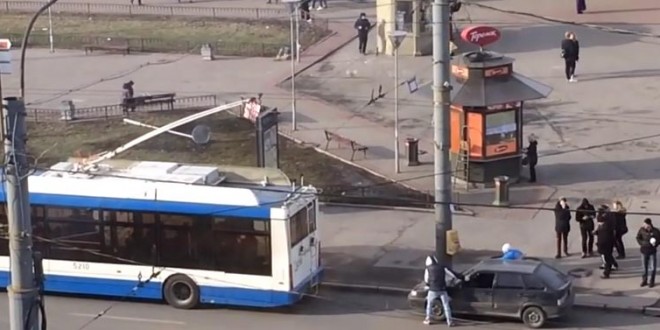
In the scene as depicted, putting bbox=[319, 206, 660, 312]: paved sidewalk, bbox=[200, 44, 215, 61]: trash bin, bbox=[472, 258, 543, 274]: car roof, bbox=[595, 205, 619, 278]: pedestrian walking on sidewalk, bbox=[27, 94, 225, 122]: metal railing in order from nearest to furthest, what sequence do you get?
bbox=[472, 258, 543, 274]: car roof, bbox=[319, 206, 660, 312]: paved sidewalk, bbox=[595, 205, 619, 278]: pedestrian walking on sidewalk, bbox=[27, 94, 225, 122]: metal railing, bbox=[200, 44, 215, 61]: trash bin

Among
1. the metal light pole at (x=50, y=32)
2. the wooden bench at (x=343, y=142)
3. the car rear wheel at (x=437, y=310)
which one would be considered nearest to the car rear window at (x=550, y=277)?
the car rear wheel at (x=437, y=310)

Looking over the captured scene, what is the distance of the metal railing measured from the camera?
133 feet

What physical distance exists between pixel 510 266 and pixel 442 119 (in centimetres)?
275

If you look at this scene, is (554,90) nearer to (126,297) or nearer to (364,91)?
(364,91)

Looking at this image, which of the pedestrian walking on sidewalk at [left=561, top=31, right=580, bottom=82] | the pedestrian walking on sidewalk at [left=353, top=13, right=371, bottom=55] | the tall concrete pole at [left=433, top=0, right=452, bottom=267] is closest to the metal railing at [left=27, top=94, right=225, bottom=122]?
the pedestrian walking on sidewalk at [left=353, top=13, right=371, bottom=55]

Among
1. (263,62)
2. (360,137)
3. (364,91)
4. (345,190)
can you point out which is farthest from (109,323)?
(263,62)

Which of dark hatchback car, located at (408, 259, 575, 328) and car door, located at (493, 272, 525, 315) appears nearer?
dark hatchback car, located at (408, 259, 575, 328)

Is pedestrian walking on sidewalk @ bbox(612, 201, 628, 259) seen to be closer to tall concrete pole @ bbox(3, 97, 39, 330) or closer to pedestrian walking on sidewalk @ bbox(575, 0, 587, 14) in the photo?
tall concrete pole @ bbox(3, 97, 39, 330)

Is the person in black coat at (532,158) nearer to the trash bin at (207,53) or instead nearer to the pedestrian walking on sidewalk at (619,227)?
the pedestrian walking on sidewalk at (619,227)

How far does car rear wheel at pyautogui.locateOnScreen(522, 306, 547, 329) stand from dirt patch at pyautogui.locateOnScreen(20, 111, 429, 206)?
738cm

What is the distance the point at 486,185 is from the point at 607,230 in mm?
6750

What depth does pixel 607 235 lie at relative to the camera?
997 inches

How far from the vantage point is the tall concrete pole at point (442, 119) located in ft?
78.0

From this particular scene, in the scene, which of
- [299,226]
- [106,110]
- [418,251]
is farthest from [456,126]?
[106,110]
